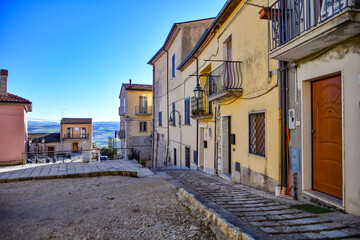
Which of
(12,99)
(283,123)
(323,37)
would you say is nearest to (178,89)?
(12,99)

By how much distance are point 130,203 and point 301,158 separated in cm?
378

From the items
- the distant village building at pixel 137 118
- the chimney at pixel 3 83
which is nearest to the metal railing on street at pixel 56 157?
the chimney at pixel 3 83

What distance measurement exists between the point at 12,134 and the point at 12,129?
0.29 m

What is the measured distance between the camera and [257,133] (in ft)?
22.9

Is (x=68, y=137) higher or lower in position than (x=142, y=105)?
lower

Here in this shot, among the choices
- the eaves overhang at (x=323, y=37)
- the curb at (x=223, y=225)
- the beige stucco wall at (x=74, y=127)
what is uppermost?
the eaves overhang at (x=323, y=37)

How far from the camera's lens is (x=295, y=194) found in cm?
508

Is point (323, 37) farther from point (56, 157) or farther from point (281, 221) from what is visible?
point (56, 157)

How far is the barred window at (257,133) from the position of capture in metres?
6.71

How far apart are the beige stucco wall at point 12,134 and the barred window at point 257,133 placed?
1349cm

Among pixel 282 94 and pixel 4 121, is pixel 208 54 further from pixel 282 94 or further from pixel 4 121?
pixel 4 121

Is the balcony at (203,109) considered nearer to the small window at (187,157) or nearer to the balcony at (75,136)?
the small window at (187,157)

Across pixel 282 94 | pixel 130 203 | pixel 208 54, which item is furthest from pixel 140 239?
pixel 208 54

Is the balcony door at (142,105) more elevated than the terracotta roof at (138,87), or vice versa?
the terracotta roof at (138,87)
